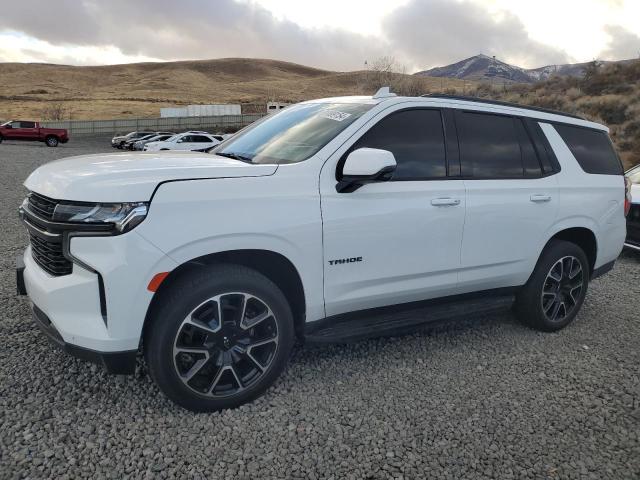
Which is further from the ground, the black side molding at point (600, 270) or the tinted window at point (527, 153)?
the tinted window at point (527, 153)

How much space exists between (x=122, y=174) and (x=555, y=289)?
3.61m

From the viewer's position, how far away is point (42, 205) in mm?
2830

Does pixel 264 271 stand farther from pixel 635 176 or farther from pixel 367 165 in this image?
pixel 635 176

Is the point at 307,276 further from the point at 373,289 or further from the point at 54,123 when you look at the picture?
the point at 54,123

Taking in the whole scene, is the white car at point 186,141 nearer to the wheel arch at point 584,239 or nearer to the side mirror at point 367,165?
the wheel arch at point 584,239

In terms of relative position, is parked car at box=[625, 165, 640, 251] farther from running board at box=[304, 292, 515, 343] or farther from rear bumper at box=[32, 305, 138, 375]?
rear bumper at box=[32, 305, 138, 375]

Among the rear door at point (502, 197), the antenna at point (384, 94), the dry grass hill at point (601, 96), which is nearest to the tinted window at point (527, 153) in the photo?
the rear door at point (502, 197)

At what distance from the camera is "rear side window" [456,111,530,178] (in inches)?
148

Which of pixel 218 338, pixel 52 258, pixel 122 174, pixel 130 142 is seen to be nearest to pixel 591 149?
pixel 218 338

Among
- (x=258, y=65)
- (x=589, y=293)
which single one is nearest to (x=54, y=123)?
(x=589, y=293)

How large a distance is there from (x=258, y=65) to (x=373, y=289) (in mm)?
149004

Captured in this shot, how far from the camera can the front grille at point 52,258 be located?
2691 millimetres

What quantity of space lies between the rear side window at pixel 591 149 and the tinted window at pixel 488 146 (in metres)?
0.67

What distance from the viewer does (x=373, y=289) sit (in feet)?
10.9
